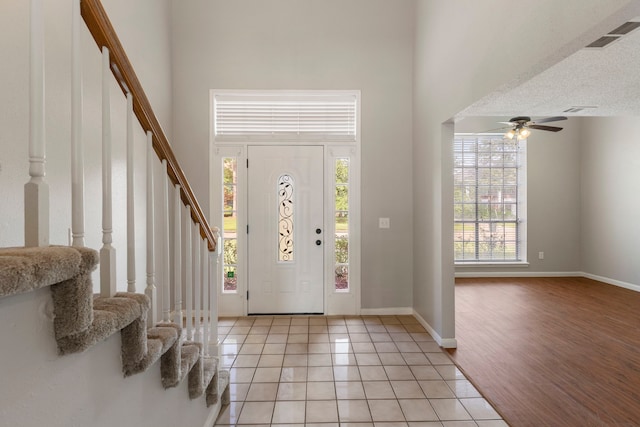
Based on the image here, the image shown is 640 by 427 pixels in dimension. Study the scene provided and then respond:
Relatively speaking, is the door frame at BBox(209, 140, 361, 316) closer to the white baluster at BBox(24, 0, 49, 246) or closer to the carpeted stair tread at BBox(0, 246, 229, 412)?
the carpeted stair tread at BBox(0, 246, 229, 412)

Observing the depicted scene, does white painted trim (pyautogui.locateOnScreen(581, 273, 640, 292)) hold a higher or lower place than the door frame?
lower

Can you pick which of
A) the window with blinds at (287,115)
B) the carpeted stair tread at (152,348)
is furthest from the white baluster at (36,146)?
the window with blinds at (287,115)

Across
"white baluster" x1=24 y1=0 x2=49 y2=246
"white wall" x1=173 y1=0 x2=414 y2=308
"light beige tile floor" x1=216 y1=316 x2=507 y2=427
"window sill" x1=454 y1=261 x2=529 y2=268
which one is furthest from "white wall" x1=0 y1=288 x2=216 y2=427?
"window sill" x1=454 y1=261 x2=529 y2=268

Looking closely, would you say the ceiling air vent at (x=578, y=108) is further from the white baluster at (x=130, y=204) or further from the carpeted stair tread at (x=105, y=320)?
the carpeted stair tread at (x=105, y=320)

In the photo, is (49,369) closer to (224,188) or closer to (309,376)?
(309,376)

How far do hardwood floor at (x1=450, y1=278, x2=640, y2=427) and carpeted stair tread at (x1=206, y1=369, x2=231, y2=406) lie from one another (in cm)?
182

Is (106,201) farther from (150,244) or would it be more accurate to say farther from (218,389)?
(218,389)

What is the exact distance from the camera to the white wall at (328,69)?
4.00m

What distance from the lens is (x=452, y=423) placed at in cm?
210

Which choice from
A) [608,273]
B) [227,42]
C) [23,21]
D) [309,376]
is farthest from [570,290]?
[23,21]

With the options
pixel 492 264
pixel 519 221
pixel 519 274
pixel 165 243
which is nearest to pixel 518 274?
pixel 519 274

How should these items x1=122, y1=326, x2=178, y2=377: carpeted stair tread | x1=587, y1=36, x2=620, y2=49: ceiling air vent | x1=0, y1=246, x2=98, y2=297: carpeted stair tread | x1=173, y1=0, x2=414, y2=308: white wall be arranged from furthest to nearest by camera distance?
x1=173, y1=0, x2=414, y2=308: white wall → x1=587, y1=36, x2=620, y2=49: ceiling air vent → x1=122, y1=326, x2=178, y2=377: carpeted stair tread → x1=0, y1=246, x2=98, y2=297: carpeted stair tread

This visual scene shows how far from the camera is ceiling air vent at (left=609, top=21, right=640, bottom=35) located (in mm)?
1516

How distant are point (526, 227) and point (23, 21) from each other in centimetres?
713
